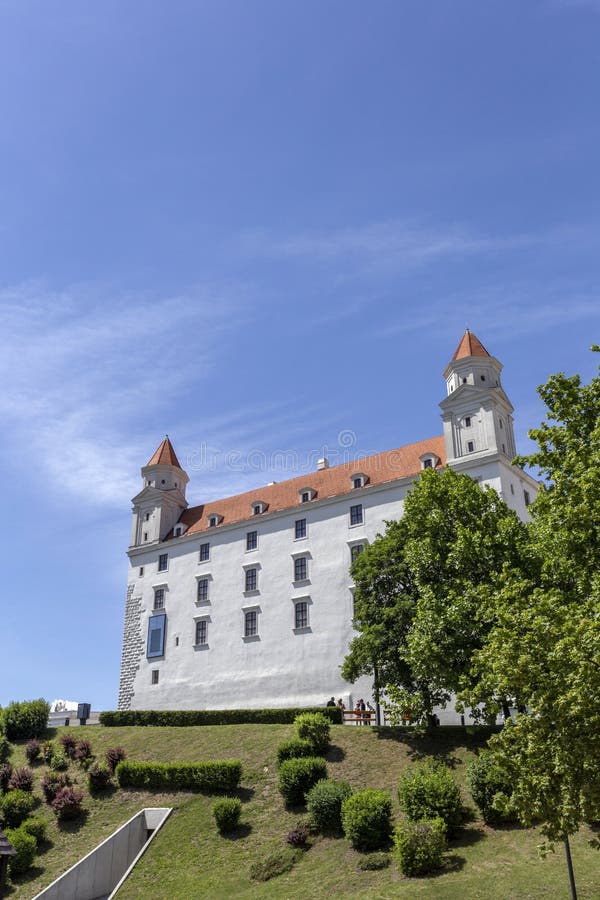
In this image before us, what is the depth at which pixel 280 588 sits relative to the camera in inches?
1992

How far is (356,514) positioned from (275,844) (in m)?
25.5

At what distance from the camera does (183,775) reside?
31.7 metres

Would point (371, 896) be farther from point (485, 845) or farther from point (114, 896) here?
point (114, 896)

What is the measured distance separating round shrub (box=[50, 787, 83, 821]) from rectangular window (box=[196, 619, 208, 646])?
71.6 feet

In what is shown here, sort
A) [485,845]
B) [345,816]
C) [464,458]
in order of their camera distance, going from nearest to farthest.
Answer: [485,845] → [345,816] → [464,458]

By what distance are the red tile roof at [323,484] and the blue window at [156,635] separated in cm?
668

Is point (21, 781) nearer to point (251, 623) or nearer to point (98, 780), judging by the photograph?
point (98, 780)

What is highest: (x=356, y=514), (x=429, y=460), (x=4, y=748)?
(x=429, y=460)

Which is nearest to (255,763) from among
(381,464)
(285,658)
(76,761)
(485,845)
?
(76,761)

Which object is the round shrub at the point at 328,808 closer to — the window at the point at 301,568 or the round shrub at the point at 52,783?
the round shrub at the point at 52,783

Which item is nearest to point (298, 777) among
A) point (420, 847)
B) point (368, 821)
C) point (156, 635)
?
point (368, 821)

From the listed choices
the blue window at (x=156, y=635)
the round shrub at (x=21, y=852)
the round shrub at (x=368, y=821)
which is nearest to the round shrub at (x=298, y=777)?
the round shrub at (x=368, y=821)

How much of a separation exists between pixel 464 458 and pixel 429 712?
18.4 meters

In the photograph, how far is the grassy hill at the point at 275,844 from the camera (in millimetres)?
19734
